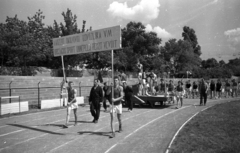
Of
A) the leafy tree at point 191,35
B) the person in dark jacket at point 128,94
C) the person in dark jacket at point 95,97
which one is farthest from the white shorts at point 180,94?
the leafy tree at point 191,35

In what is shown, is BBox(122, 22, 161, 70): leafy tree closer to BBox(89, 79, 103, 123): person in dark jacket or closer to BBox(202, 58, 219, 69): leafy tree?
BBox(89, 79, 103, 123): person in dark jacket

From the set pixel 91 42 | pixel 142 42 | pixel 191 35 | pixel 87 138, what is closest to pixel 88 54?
pixel 142 42

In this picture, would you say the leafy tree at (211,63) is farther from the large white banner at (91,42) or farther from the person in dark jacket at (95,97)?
the person in dark jacket at (95,97)

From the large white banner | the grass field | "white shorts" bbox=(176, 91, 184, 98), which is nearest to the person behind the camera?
the grass field

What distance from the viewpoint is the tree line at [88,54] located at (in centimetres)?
2595

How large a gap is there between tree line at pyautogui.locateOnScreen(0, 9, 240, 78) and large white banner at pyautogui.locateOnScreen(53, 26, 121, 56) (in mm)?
12847

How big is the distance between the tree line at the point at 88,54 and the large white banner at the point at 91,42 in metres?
12.8

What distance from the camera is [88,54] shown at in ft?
111

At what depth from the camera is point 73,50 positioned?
11.1m

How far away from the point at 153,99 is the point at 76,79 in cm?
1285

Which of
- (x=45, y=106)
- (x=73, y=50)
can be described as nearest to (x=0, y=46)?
(x=45, y=106)

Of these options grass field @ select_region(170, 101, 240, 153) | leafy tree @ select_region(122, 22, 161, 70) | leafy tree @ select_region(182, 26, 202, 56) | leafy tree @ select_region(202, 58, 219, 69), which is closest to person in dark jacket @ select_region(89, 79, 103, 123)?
grass field @ select_region(170, 101, 240, 153)

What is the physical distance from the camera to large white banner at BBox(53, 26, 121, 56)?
853cm

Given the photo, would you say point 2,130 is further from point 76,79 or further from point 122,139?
point 76,79
